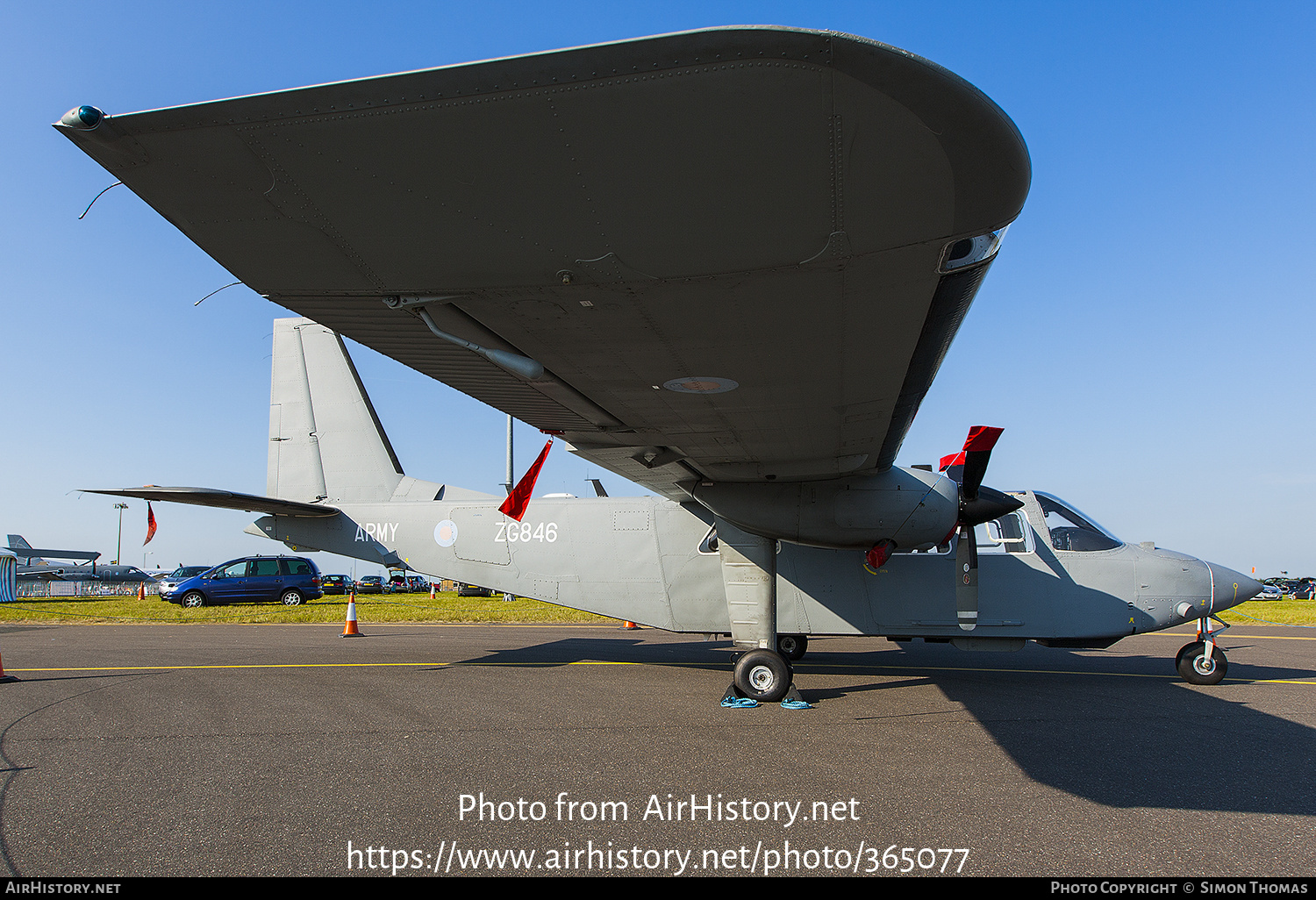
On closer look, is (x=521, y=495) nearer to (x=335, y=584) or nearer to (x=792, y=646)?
(x=792, y=646)

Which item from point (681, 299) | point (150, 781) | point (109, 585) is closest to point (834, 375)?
point (681, 299)

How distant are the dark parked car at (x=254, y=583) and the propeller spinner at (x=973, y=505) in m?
23.8

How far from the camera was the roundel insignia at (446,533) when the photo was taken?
11.2 meters

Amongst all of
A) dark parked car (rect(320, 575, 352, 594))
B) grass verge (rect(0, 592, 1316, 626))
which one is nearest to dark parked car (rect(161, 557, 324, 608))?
grass verge (rect(0, 592, 1316, 626))

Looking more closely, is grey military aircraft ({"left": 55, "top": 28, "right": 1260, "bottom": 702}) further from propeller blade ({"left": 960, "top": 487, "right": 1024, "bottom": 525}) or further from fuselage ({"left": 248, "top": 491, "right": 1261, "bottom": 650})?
fuselage ({"left": 248, "top": 491, "right": 1261, "bottom": 650})

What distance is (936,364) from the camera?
4699 millimetres

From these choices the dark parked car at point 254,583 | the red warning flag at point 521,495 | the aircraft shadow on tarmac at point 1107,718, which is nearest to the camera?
the aircraft shadow on tarmac at point 1107,718

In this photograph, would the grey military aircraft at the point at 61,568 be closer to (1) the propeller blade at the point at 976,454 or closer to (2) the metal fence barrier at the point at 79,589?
(2) the metal fence barrier at the point at 79,589

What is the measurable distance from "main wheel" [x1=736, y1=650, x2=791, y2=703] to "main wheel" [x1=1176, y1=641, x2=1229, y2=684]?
580 cm

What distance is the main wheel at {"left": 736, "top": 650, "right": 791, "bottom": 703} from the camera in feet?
26.1

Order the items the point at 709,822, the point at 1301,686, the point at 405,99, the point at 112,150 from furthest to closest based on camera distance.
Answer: the point at 1301,686 → the point at 709,822 → the point at 112,150 → the point at 405,99

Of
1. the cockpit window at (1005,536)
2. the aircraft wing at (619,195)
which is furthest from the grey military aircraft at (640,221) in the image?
the cockpit window at (1005,536)
